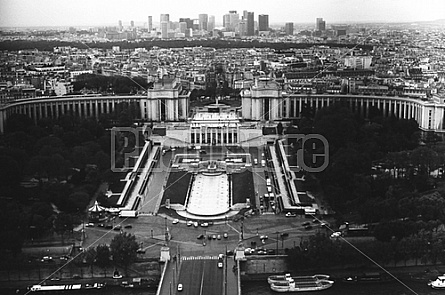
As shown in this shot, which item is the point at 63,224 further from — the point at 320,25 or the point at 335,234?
the point at 320,25

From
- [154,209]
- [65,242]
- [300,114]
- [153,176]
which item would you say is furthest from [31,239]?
[300,114]

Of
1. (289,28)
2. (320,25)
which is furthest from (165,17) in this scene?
(320,25)

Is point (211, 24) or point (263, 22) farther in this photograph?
point (211, 24)

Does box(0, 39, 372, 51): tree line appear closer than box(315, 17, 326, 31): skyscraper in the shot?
No

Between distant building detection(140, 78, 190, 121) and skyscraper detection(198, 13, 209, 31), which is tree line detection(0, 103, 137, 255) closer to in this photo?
distant building detection(140, 78, 190, 121)

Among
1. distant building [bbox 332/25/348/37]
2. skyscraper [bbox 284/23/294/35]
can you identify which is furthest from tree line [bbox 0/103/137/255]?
skyscraper [bbox 284/23/294/35]

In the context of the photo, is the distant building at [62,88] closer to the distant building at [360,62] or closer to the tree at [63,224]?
the distant building at [360,62]

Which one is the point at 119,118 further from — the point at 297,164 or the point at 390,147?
the point at 390,147
